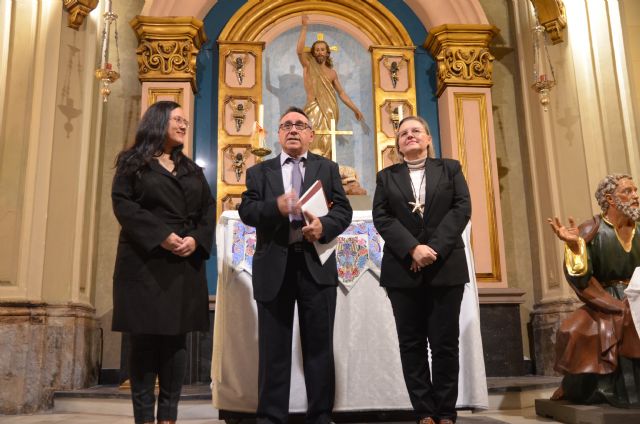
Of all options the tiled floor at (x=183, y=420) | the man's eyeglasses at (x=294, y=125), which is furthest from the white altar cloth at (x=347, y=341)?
the man's eyeglasses at (x=294, y=125)

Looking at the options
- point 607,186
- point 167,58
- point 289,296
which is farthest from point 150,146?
point 167,58

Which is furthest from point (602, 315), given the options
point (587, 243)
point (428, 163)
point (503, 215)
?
point (503, 215)

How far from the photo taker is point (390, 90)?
242 inches

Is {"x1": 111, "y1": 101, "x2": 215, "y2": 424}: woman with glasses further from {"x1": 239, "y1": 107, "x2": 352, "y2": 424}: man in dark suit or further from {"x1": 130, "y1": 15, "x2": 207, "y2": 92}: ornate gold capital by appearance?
{"x1": 130, "y1": 15, "x2": 207, "y2": 92}: ornate gold capital

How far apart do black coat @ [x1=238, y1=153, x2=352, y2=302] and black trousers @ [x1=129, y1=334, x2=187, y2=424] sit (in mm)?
409

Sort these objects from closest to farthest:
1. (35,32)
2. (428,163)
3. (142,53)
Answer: (428,163) → (35,32) → (142,53)

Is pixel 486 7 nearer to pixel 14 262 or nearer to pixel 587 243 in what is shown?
pixel 587 243

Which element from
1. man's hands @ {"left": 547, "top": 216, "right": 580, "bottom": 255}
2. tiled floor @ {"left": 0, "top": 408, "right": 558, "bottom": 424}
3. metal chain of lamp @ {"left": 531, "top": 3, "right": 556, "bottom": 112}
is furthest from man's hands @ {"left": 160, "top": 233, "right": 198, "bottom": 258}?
metal chain of lamp @ {"left": 531, "top": 3, "right": 556, "bottom": 112}

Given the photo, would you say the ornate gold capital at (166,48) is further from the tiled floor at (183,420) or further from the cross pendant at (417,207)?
the cross pendant at (417,207)

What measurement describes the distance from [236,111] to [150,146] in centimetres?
324

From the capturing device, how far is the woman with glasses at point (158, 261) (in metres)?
2.57

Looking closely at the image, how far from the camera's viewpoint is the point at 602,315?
3.40 meters

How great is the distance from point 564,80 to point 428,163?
2.97 meters

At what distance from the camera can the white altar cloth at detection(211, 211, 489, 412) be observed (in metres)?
3.30
